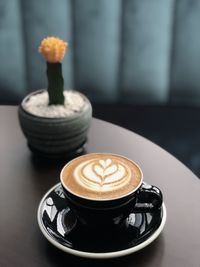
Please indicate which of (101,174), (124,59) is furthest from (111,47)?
(101,174)

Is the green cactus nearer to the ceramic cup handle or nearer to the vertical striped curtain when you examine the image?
the ceramic cup handle

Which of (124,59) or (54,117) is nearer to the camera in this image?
(54,117)

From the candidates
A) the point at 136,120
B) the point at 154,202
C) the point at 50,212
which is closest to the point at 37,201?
the point at 50,212

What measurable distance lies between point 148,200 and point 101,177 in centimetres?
6

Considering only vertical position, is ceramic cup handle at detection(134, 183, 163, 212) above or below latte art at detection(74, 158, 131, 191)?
below

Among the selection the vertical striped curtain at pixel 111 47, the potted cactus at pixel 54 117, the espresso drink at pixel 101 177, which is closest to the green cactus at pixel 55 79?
the potted cactus at pixel 54 117

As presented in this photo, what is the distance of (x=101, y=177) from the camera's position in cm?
54

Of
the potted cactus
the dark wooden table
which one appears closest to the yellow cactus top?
the potted cactus

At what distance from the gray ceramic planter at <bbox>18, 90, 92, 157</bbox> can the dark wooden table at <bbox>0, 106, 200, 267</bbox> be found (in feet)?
0.07

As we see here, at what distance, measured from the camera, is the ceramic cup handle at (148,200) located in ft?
1.73

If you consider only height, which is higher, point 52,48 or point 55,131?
point 52,48

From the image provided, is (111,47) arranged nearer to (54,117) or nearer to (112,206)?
(54,117)

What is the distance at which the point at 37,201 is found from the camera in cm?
60

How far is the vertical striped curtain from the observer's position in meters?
1.06
